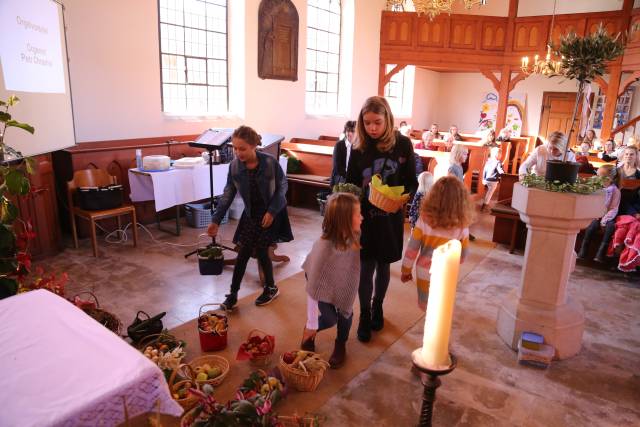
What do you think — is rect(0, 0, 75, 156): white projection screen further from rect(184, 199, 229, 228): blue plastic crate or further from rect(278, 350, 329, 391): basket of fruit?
rect(278, 350, 329, 391): basket of fruit

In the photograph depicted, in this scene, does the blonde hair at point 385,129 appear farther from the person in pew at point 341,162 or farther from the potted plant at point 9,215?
the potted plant at point 9,215

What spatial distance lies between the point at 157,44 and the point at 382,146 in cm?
513

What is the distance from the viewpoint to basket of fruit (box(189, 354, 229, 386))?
251 centimetres

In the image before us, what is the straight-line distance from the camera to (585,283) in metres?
4.51

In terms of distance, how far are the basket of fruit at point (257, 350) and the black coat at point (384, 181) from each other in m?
0.82

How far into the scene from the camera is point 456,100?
15742 millimetres

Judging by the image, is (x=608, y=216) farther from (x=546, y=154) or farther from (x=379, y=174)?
(x=379, y=174)

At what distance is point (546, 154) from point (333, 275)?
12.2 feet

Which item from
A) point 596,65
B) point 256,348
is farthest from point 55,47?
point 596,65

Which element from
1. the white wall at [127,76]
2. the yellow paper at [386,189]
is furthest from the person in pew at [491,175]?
the yellow paper at [386,189]

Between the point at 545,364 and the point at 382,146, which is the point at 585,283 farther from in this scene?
the point at 382,146

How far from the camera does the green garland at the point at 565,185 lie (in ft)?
9.27

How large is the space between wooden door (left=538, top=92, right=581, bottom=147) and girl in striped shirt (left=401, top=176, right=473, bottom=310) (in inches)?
494

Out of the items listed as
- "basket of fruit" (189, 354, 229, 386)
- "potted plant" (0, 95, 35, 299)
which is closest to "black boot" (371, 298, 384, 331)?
"basket of fruit" (189, 354, 229, 386)
